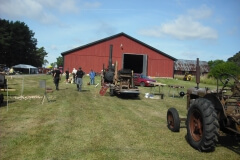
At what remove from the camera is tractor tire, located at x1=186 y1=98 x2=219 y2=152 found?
227 inches

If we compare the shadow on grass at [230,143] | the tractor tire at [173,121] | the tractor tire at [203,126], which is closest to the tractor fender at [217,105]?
the tractor tire at [203,126]

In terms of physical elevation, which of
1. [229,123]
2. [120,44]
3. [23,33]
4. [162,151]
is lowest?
[162,151]

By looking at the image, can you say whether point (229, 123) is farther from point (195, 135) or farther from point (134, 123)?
point (134, 123)

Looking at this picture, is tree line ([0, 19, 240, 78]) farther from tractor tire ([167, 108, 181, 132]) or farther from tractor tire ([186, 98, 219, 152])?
tractor tire ([186, 98, 219, 152])

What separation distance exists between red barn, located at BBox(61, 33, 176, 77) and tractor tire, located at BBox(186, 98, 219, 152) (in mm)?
35594

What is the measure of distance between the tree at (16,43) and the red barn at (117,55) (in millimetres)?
28736

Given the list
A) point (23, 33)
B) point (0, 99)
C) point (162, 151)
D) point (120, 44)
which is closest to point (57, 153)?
point (162, 151)

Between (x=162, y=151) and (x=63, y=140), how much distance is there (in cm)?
248

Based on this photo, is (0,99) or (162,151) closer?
(162,151)

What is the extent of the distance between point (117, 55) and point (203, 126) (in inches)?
1467

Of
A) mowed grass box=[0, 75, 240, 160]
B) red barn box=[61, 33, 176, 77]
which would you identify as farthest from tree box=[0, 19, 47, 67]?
mowed grass box=[0, 75, 240, 160]

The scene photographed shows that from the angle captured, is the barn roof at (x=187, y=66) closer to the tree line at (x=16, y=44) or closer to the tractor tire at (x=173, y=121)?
the tree line at (x=16, y=44)

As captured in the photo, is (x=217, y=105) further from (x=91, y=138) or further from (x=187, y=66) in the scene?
(x=187, y=66)

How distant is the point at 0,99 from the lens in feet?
39.0
